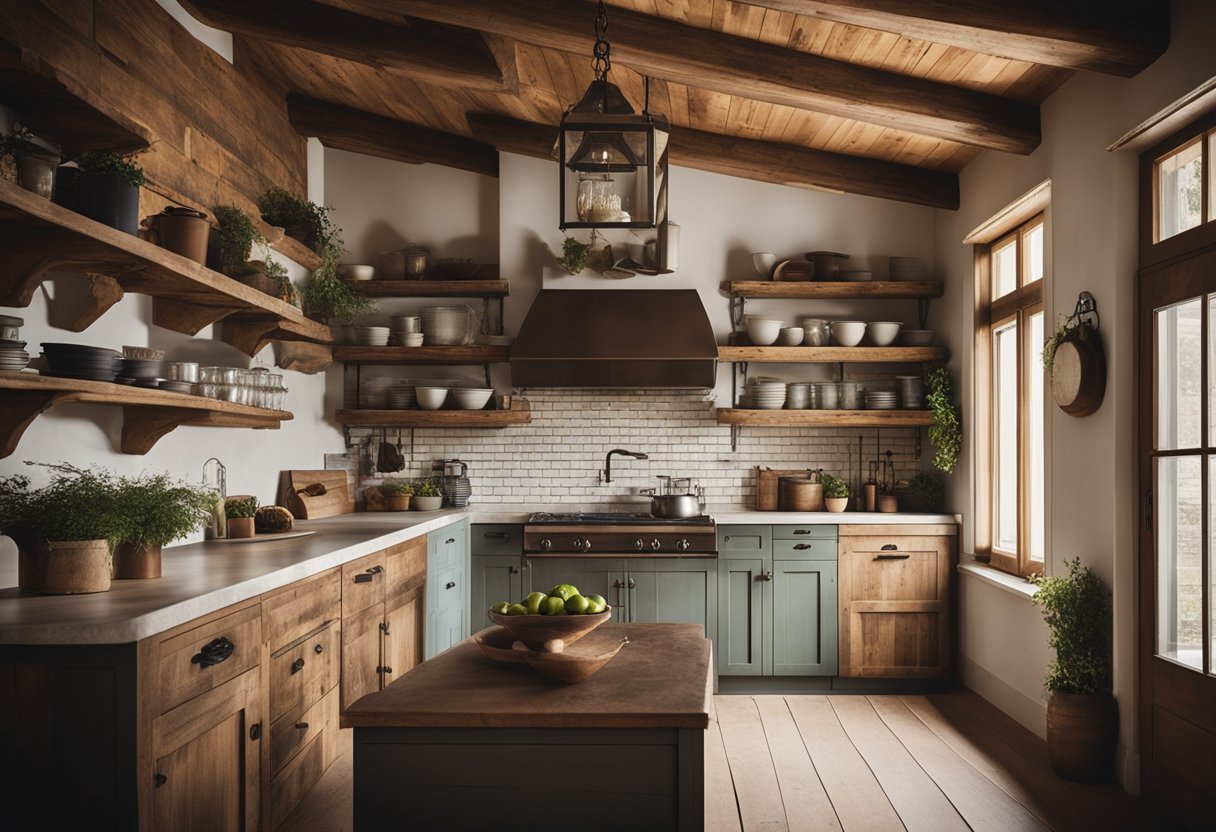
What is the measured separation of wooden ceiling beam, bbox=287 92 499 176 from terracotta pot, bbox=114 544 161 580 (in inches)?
152

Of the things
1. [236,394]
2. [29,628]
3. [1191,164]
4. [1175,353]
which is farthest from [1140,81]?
[29,628]

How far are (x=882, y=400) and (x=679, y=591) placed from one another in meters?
1.87

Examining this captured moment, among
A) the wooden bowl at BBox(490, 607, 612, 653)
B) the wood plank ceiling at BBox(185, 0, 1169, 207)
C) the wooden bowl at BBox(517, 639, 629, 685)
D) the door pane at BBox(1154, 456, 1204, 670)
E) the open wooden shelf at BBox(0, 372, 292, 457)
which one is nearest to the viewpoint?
the wooden bowl at BBox(517, 639, 629, 685)

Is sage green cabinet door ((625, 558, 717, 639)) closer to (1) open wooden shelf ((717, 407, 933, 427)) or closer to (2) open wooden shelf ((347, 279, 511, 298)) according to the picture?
(1) open wooden shelf ((717, 407, 933, 427))

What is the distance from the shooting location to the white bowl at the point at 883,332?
6121 millimetres

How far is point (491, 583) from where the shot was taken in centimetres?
597

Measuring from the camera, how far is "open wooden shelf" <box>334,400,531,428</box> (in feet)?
20.4

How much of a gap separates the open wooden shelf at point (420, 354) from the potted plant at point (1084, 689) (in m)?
3.69

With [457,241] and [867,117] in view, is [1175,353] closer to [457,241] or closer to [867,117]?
[867,117]

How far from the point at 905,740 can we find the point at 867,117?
10.6 ft

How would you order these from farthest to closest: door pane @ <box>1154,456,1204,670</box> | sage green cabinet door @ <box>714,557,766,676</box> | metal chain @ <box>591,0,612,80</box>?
sage green cabinet door @ <box>714,557,766,676</box> < door pane @ <box>1154,456,1204,670</box> < metal chain @ <box>591,0,612,80</box>

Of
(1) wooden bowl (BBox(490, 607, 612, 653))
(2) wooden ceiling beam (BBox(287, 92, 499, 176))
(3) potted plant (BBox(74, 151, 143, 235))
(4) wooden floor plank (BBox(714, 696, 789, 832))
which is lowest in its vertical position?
(4) wooden floor plank (BBox(714, 696, 789, 832))

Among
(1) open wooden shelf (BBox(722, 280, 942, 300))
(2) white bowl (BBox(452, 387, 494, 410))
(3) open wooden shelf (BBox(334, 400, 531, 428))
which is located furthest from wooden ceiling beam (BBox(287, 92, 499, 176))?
(1) open wooden shelf (BBox(722, 280, 942, 300))

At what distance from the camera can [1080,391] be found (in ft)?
13.4
